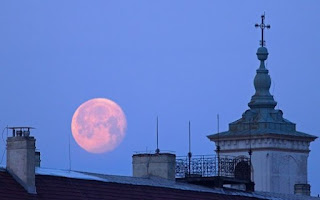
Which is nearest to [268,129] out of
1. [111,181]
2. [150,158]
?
[150,158]

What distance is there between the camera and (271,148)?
489 feet

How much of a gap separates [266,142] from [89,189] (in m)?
66.2

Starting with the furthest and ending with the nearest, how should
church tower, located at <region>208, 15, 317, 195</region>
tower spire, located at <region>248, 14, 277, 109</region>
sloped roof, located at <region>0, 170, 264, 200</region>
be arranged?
tower spire, located at <region>248, 14, 277, 109</region> → church tower, located at <region>208, 15, 317, 195</region> → sloped roof, located at <region>0, 170, 264, 200</region>

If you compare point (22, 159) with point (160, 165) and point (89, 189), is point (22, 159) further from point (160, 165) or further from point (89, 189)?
point (160, 165)

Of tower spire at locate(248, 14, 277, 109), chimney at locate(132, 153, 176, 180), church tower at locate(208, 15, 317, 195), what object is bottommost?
chimney at locate(132, 153, 176, 180)

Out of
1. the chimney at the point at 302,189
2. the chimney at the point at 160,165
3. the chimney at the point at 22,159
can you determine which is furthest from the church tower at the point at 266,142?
the chimney at the point at 22,159

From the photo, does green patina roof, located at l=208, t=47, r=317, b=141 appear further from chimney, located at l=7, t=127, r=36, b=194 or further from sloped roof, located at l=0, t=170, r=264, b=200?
chimney, located at l=7, t=127, r=36, b=194

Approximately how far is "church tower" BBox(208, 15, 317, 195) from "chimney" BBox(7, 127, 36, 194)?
215 feet

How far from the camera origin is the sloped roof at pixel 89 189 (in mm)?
79438

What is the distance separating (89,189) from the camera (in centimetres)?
8350

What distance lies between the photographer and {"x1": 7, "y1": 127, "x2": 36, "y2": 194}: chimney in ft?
262

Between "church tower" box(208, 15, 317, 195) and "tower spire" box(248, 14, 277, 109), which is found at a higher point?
"tower spire" box(248, 14, 277, 109)

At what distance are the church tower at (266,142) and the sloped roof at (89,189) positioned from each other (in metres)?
55.2

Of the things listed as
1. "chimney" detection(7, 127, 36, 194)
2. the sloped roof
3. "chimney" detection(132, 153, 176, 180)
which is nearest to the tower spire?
"chimney" detection(132, 153, 176, 180)
